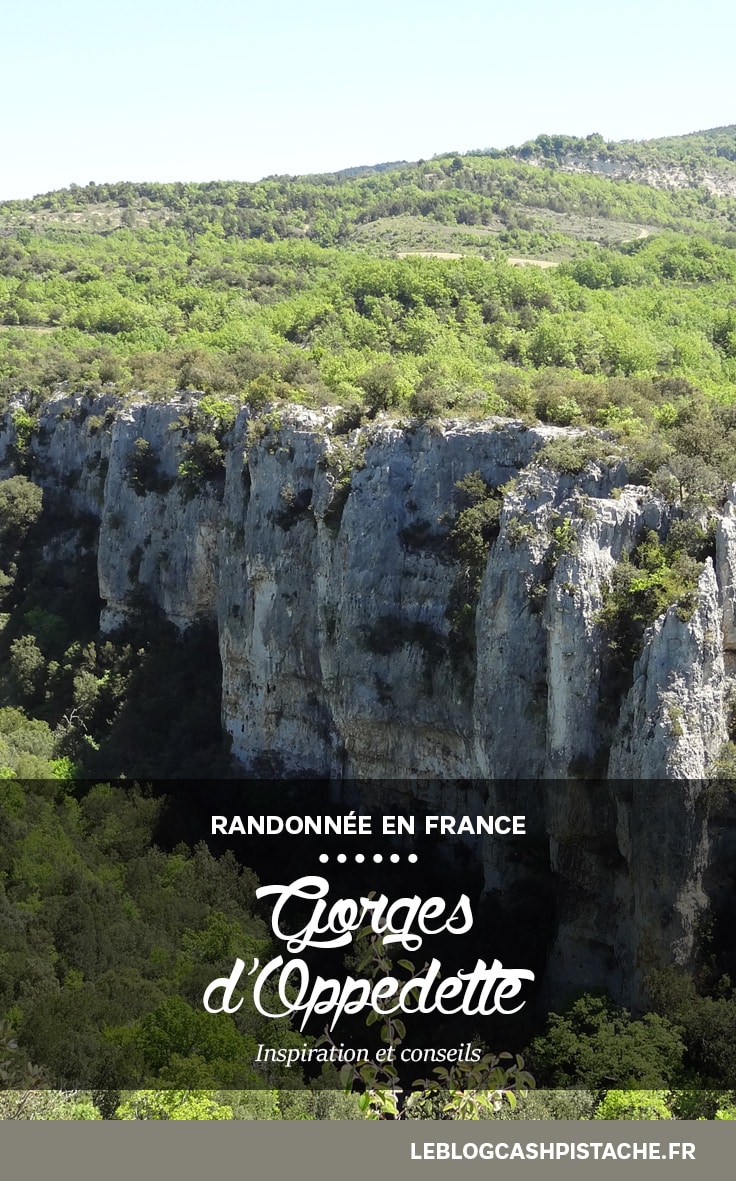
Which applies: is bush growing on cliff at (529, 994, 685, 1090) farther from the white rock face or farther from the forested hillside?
the white rock face

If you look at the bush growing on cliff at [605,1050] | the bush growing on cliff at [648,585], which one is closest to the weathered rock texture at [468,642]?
the bush growing on cliff at [648,585]

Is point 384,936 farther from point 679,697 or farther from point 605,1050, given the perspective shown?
point 679,697

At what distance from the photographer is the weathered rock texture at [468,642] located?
32.9 metres

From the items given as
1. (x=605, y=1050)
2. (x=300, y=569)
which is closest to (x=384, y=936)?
(x=605, y=1050)

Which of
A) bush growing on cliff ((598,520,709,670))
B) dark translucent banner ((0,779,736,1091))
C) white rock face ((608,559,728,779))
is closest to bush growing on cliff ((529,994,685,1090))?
dark translucent banner ((0,779,736,1091))

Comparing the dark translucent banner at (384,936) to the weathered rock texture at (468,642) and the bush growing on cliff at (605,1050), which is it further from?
the weathered rock texture at (468,642)

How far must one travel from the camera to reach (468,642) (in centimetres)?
3978

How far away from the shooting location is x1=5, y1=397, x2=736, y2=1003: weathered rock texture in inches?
1297

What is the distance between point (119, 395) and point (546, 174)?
274 ft

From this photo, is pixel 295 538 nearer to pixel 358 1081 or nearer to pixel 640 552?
pixel 640 552

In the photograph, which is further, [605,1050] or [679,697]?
[679,697]

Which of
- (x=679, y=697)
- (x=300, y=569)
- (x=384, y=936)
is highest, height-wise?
(x=300, y=569)

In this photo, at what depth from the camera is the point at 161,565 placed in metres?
56.4

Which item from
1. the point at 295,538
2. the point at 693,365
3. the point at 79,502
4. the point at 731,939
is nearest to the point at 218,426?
the point at 295,538
